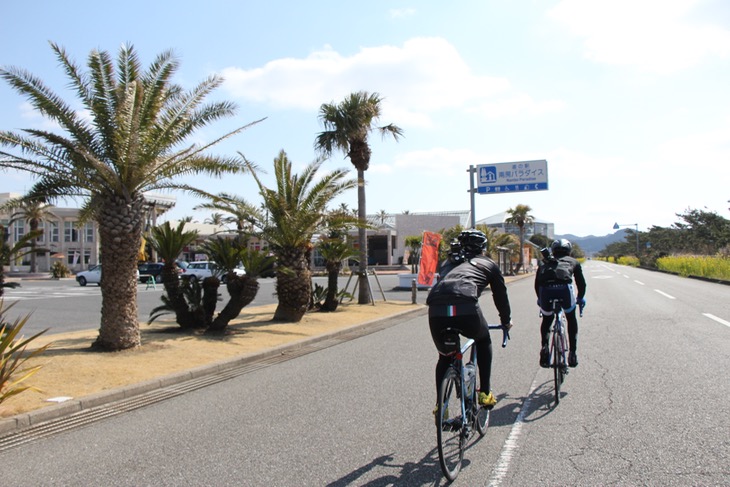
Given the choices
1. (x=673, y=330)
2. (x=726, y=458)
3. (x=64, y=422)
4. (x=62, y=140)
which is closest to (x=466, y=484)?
(x=726, y=458)

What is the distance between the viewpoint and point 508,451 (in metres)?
4.68

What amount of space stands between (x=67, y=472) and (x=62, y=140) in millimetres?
6699

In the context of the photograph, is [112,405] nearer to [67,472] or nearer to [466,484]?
[67,472]

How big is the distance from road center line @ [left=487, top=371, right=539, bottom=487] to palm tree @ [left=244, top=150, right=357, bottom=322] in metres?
9.04

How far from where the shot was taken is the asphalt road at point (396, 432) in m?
A: 4.26

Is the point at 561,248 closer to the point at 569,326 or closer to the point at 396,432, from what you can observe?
the point at 569,326

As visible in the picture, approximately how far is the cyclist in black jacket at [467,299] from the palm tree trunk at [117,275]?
6923 mm

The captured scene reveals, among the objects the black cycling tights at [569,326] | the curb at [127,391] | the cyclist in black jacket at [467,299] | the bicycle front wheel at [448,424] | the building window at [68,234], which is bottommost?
the curb at [127,391]

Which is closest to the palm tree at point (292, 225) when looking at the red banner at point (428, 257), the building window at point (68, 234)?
the red banner at point (428, 257)

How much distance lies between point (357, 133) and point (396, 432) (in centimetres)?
1509

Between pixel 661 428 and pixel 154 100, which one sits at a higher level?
pixel 154 100

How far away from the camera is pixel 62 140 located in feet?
31.3

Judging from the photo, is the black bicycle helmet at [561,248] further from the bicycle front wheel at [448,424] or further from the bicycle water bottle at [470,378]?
the bicycle front wheel at [448,424]

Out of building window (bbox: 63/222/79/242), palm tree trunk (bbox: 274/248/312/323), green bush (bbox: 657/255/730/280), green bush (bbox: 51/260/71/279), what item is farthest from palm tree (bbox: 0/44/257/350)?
building window (bbox: 63/222/79/242)
